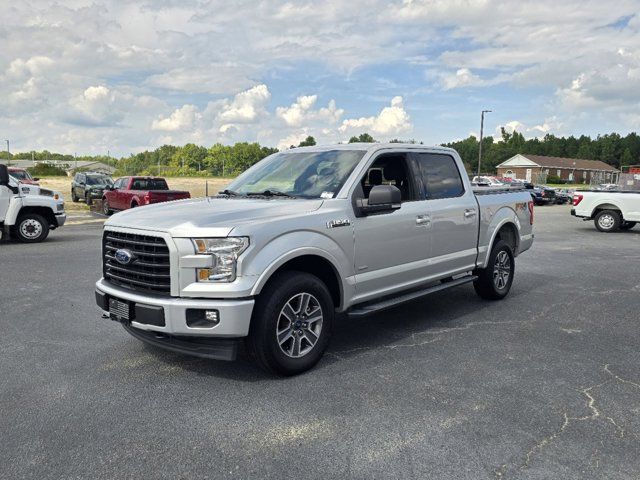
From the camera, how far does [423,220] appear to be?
17.8 ft

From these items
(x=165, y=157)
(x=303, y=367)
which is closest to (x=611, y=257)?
(x=303, y=367)

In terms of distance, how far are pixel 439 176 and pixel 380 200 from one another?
1623 mm

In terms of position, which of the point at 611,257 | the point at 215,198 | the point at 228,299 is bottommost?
the point at 611,257

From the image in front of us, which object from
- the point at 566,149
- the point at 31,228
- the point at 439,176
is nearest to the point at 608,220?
the point at 439,176

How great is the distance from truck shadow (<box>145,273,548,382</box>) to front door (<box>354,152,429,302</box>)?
1.74 feet

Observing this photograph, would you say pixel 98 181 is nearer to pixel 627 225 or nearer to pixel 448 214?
pixel 627 225

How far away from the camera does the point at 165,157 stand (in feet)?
534

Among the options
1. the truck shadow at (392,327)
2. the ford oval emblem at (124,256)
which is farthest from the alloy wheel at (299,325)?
the ford oval emblem at (124,256)

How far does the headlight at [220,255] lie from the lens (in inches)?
149

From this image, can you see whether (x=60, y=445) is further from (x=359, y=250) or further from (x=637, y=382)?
(x=637, y=382)

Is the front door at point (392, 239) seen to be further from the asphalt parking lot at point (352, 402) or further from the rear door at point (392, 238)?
the asphalt parking lot at point (352, 402)

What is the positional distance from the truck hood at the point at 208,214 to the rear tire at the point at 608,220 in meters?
15.0

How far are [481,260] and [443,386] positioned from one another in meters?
2.82

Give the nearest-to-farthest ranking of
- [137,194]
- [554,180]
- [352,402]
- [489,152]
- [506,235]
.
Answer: [352,402], [506,235], [137,194], [554,180], [489,152]
